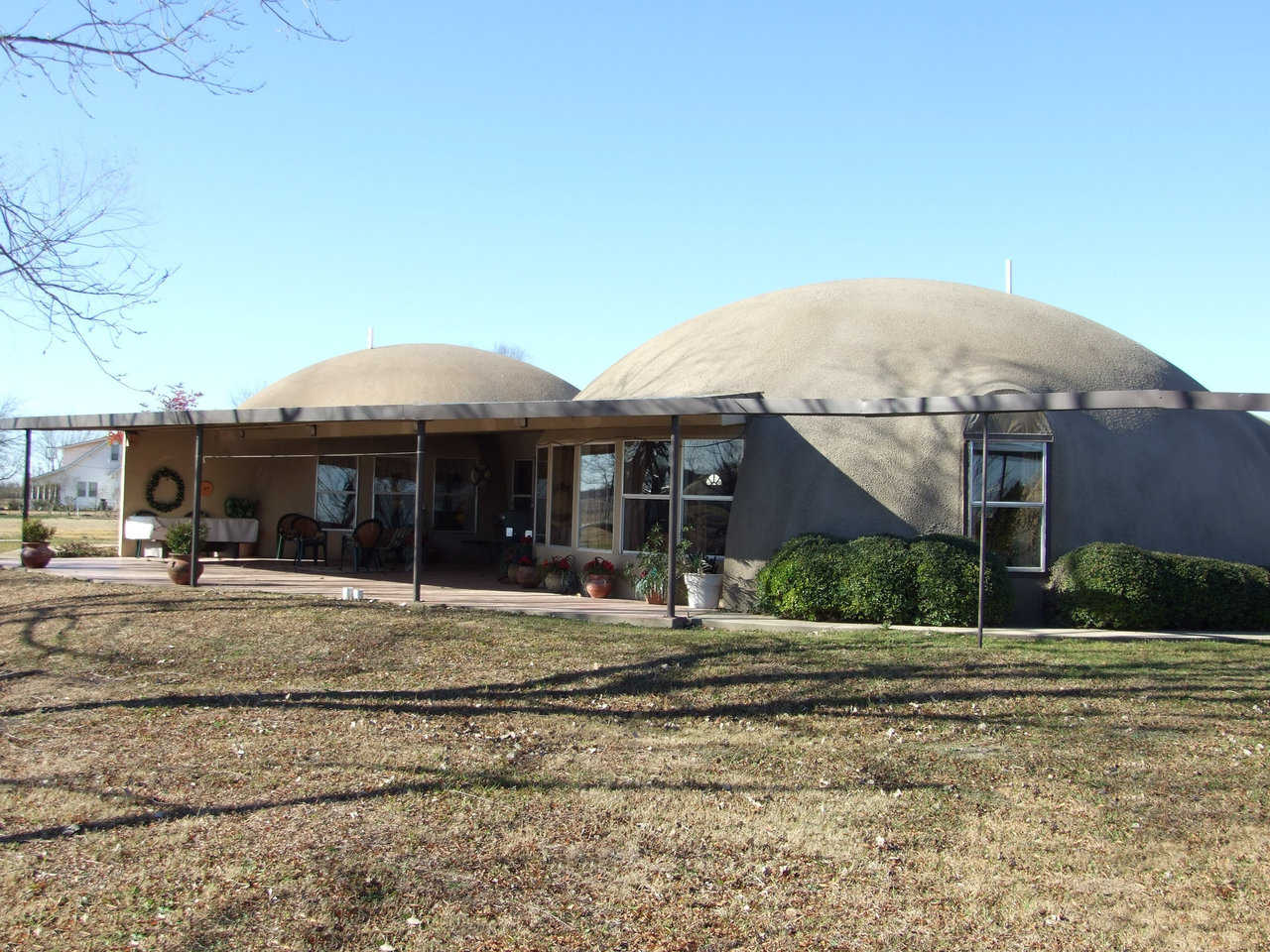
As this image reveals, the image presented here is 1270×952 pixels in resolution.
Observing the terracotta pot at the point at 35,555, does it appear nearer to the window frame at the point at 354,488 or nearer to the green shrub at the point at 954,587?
the window frame at the point at 354,488

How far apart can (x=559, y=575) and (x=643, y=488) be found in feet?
6.40

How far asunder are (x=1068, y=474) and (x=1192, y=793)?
761cm

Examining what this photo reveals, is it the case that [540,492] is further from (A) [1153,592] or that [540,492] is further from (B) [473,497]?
(A) [1153,592]

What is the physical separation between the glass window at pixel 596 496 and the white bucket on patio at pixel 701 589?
1.81 metres

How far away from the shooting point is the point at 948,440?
43.9 feet

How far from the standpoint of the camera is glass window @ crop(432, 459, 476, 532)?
66.0 ft

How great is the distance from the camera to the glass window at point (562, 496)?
15.7m

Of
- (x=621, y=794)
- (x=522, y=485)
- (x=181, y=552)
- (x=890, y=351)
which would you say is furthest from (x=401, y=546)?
(x=621, y=794)

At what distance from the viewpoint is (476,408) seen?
1218 centimetres

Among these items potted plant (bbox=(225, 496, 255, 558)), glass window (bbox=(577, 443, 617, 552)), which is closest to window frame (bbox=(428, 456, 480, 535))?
potted plant (bbox=(225, 496, 255, 558))

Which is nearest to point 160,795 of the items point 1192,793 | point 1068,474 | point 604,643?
point 604,643

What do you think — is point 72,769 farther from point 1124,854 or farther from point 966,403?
point 966,403

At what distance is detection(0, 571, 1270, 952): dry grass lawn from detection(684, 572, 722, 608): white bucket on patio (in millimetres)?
3130

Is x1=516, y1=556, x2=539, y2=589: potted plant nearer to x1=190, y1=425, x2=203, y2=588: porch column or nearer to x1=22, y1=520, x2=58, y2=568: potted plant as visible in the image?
x1=190, y1=425, x2=203, y2=588: porch column
